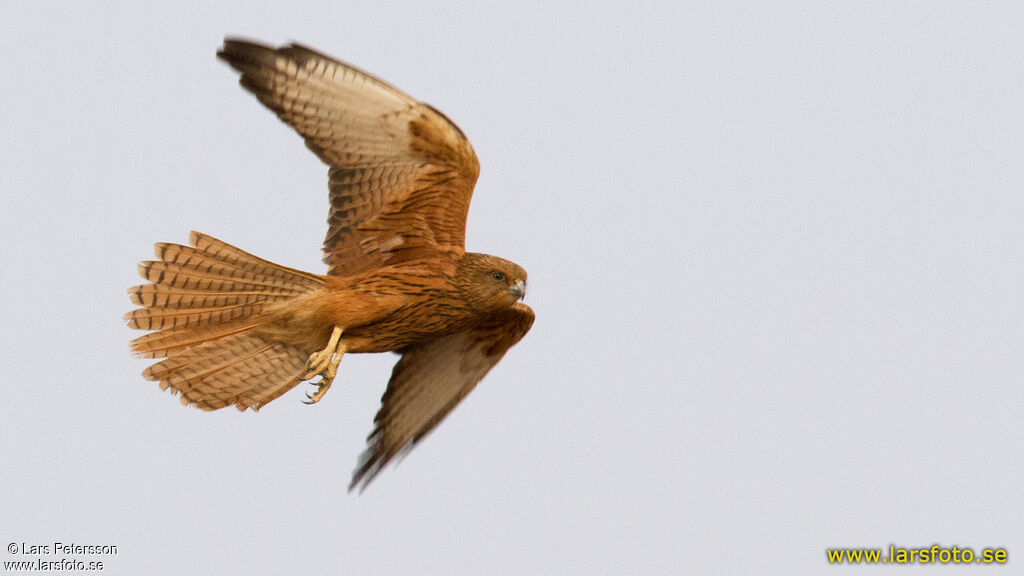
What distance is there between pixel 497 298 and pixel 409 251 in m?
0.77

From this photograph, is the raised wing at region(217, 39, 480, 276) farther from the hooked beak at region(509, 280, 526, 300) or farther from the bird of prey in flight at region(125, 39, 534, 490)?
the hooked beak at region(509, 280, 526, 300)

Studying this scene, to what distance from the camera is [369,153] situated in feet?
33.1

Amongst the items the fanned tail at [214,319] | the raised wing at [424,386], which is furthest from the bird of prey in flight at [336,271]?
the raised wing at [424,386]

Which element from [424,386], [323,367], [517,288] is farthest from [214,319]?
[517,288]

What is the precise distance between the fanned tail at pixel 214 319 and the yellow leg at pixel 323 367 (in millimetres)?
438

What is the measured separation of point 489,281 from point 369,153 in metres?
1.33

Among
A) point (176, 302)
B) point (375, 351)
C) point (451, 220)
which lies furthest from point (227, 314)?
point (451, 220)

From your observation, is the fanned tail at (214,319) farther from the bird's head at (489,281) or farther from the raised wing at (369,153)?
the bird's head at (489,281)

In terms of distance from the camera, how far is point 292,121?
9891mm

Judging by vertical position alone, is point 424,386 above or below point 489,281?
below

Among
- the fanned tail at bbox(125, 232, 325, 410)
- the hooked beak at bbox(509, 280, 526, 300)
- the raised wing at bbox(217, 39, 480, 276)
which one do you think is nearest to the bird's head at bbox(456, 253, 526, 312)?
the hooked beak at bbox(509, 280, 526, 300)

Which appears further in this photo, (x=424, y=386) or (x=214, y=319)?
(x=424, y=386)

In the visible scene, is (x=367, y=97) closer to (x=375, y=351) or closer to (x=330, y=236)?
(x=330, y=236)

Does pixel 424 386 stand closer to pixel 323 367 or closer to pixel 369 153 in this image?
pixel 323 367
